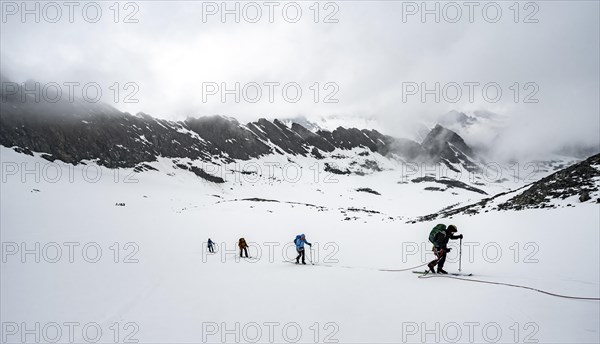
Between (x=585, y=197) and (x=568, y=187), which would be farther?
(x=568, y=187)

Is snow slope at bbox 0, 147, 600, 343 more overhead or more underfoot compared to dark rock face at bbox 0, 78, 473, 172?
more underfoot

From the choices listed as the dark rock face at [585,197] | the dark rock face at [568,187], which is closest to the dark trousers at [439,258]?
the dark rock face at [585,197]

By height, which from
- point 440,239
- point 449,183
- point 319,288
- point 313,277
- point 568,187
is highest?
point 449,183

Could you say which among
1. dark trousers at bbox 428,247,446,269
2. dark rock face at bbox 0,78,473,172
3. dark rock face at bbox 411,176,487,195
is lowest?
dark trousers at bbox 428,247,446,269

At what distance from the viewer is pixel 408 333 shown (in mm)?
6684

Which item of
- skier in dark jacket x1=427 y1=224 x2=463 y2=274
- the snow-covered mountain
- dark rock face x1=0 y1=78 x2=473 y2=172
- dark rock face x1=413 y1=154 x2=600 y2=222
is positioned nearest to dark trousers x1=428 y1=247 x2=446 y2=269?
skier in dark jacket x1=427 y1=224 x2=463 y2=274

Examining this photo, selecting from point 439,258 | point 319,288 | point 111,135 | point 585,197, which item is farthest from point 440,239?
point 111,135

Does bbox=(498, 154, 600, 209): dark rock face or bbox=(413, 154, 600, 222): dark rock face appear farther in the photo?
bbox=(498, 154, 600, 209): dark rock face

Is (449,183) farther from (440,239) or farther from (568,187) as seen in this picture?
(440,239)

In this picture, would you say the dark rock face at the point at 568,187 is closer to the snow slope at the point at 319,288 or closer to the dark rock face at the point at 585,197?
the dark rock face at the point at 585,197

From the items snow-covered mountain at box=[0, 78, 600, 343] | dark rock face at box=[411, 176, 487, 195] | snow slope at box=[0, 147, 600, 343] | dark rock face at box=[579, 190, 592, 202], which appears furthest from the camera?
dark rock face at box=[411, 176, 487, 195]

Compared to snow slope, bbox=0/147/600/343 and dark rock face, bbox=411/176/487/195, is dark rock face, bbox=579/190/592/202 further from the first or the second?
dark rock face, bbox=411/176/487/195

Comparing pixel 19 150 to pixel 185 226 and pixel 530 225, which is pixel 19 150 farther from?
pixel 530 225

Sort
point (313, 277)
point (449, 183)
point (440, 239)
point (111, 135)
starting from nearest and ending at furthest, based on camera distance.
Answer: point (440, 239), point (313, 277), point (111, 135), point (449, 183)
